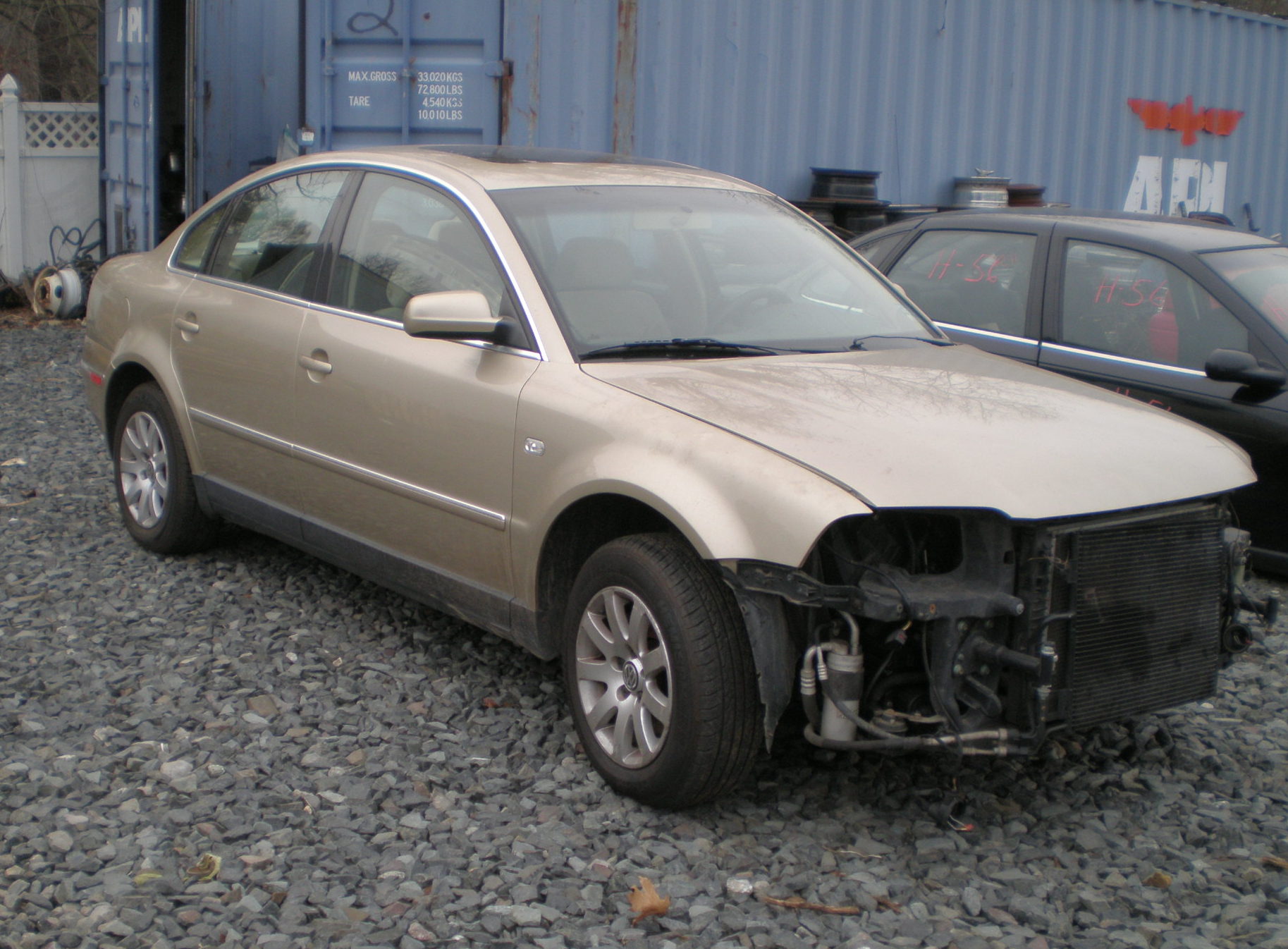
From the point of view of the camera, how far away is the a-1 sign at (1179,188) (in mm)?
13109

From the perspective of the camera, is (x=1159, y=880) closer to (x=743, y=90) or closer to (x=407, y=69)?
(x=407, y=69)

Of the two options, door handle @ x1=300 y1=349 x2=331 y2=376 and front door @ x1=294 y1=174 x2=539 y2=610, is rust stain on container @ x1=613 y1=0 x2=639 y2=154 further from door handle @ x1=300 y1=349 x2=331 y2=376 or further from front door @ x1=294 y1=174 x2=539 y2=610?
door handle @ x1=300 y1=349 x2=331 y2=376

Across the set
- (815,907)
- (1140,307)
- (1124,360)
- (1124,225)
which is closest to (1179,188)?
(1124,225)

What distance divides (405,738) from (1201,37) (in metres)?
12.5

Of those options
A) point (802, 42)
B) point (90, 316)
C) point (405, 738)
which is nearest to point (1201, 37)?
point (802, 42)

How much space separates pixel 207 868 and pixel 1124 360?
4.22 meters

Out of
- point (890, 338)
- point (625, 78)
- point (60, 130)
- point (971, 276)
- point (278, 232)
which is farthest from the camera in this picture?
point (60, 130)

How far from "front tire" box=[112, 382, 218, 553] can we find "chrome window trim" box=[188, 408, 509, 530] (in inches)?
11.3

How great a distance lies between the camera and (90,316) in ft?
19.5

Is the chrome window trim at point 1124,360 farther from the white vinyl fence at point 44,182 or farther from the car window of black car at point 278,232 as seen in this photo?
the white vinyl fence at point 44,182

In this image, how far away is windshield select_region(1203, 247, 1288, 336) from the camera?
5.46 m

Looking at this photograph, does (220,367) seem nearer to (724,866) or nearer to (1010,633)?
(724,866)

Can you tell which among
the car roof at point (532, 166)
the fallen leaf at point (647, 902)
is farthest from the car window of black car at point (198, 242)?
the fallen leaf at point (647, 902)

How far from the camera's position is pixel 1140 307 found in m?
5.66
